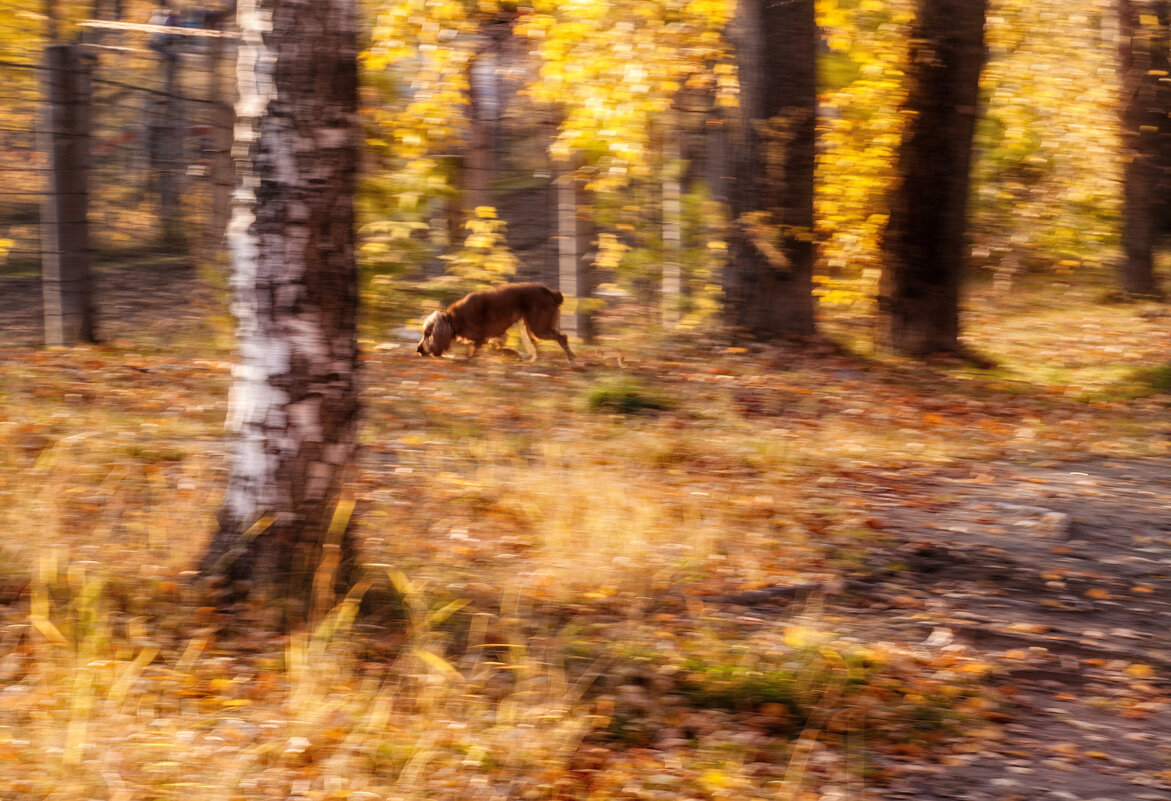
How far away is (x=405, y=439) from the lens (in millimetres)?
9086

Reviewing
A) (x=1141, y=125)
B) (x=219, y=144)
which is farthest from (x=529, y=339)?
(x=1141, y=125)

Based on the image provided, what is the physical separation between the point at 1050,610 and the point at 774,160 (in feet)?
25.0

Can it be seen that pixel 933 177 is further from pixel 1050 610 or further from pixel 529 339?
pixel 1050 610

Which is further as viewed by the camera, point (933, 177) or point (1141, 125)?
point (1141, 125)

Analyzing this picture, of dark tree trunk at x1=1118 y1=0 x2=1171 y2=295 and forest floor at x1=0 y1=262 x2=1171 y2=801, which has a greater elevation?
dark tree trunk at x1=1118 y1=0 x2=1171 y2=295

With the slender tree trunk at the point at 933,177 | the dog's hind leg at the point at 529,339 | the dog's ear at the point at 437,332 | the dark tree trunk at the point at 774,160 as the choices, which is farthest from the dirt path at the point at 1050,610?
→ the dog's ear at the point at 437,332

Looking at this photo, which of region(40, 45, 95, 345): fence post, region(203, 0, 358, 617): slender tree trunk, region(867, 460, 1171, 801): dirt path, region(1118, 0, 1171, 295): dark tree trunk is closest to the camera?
region(867, 460, 1171, 801): dirt path

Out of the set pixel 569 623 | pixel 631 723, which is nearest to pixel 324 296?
pixel 569 623

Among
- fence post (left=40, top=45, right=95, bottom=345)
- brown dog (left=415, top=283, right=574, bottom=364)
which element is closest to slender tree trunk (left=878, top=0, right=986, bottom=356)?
brown dog (left=415, top=283, right=574, bottom=364)

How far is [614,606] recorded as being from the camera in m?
5.87

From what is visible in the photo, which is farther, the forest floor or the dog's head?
the dog's head

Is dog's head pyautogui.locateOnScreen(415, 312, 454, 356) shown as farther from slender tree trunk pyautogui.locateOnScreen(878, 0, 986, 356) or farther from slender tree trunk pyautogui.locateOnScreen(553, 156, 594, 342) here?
slender tree trunk pyautogui.locateOnScreen(878, 0, 986, 356)

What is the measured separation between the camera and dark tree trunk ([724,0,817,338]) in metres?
12.7

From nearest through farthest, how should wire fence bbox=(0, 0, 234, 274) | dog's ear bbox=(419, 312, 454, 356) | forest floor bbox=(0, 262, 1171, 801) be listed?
forest floor bbox=(0, 262, 1171, 801), wire fence bbox=(0, 0, 234, 274), dog's ear bbox=(419, 312, 454, 356)
